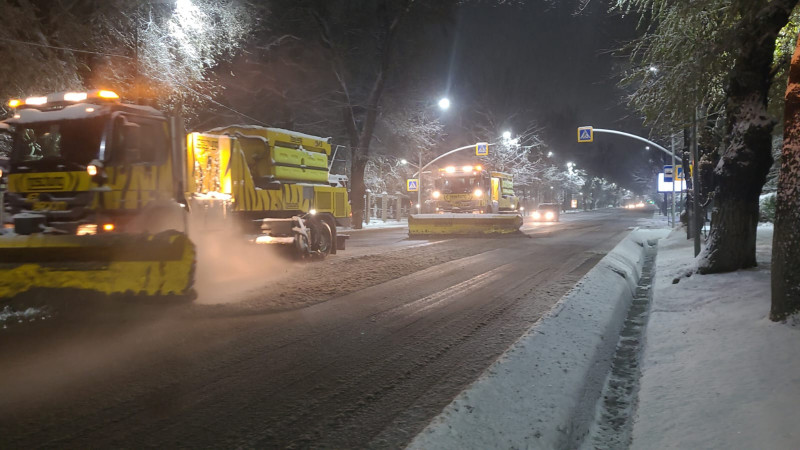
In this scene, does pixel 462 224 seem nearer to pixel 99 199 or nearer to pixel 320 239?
pixel 320 239

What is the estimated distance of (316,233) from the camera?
45.3 ft

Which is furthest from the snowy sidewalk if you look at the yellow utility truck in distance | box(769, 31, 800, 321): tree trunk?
the yellow utility truck in distance

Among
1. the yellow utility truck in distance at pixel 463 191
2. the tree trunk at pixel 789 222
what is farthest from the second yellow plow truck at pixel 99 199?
the yellow utility truck in distance at pixel 463 191

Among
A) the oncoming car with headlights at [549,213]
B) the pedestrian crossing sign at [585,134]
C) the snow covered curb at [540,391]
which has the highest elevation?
the pedestrian crossing sign at [585,134]

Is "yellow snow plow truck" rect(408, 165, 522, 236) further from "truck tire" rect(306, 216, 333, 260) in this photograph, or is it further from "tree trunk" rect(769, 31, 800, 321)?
"tree trunk" rect(769, 31, 800, 321)

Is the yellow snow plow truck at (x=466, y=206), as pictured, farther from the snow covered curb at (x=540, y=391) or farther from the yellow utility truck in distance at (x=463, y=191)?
the snow covered curb at (x=540, y=391)

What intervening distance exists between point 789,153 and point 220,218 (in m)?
9.48

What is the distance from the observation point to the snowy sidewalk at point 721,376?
137 inches

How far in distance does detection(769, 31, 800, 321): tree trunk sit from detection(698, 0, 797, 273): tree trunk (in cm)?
252

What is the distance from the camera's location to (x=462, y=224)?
73.8ft

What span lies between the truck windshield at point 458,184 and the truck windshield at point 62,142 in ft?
67.5

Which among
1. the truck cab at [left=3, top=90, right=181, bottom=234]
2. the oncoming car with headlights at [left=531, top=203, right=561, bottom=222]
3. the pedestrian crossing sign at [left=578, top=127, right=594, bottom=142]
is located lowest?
the oncoming car with headlights at [left=531, top=203, right=561, bottom=222]

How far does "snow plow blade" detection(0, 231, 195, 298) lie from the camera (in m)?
7.15

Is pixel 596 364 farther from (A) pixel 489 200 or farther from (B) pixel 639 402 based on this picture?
(A) pixel 489 200
